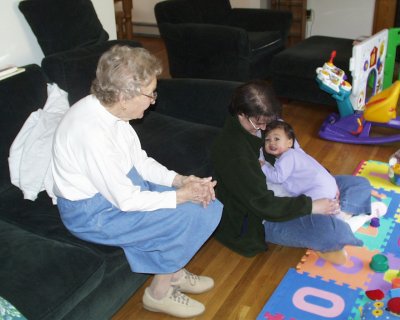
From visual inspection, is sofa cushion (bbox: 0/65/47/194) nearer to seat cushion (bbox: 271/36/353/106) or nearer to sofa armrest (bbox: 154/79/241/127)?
sofa armrest (bbox: 154/79/241/127)

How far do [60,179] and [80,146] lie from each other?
17 centimetres

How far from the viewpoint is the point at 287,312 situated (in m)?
1.83

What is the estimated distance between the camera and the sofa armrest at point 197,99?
98.7 inches

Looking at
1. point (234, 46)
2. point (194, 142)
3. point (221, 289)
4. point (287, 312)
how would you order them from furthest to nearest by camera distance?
point (234, 46)
point (194, 142)
point (221, 289)
point (287, 312)

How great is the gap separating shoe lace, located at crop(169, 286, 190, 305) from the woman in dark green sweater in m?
0.39

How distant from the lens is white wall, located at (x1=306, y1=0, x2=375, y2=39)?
4637 mm

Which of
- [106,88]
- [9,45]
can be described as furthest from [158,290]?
[9,45]

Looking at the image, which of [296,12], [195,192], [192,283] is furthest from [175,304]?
[296,12]

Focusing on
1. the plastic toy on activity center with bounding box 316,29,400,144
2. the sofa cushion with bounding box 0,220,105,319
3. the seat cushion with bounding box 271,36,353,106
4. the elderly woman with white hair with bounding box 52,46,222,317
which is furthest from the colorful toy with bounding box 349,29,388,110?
the sofa cushion with bounding box 0,220,105,319

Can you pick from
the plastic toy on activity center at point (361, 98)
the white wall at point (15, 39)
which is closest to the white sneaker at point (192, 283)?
the white wall at point (15, 39)

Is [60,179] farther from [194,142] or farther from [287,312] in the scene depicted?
[287,312]

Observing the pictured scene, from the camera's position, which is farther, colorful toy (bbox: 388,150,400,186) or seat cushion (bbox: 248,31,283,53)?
seat cushion (bbox: 248,31,283,53)

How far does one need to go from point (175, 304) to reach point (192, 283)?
14 cm

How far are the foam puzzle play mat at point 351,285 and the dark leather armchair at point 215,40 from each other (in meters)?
1.81
